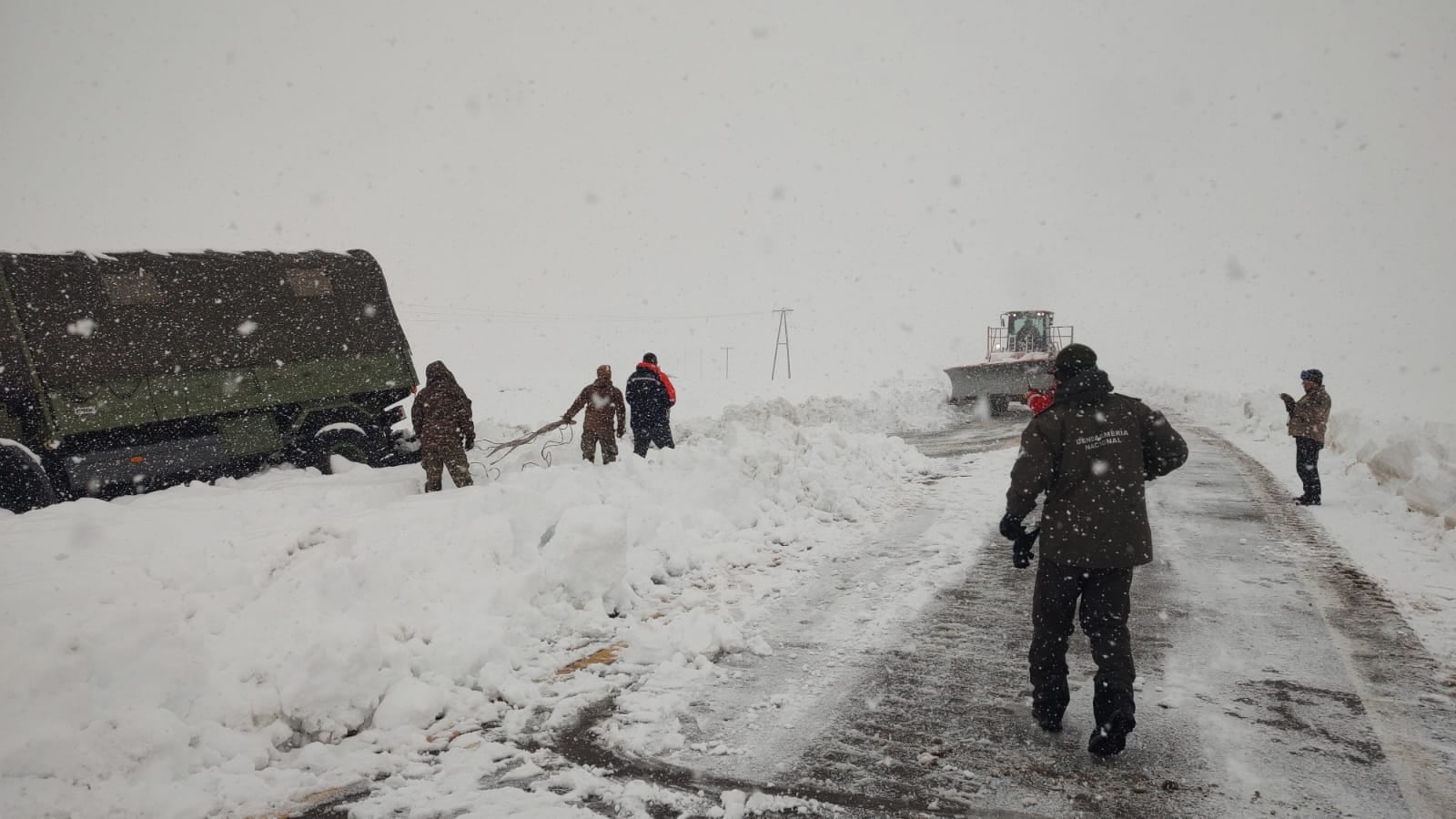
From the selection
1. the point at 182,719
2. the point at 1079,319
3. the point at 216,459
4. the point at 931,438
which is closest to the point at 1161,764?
the point at 182,719

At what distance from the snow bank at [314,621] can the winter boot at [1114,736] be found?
214cm

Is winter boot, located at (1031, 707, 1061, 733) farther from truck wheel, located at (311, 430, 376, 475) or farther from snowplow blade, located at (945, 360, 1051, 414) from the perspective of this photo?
snowplow blade, located at (945, 360, 1051, 414)

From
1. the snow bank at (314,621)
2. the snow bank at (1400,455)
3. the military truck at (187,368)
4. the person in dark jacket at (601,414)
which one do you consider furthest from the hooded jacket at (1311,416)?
the military truck at (187,368)

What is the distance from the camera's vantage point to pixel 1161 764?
323cm

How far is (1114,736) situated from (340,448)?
1033 centimetres

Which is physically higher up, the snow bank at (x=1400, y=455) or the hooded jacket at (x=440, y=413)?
the hooded jacket at (x=440, y=413)

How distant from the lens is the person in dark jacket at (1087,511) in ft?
11.4

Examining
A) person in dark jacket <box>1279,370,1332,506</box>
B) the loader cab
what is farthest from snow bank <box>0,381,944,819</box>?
the loader cab

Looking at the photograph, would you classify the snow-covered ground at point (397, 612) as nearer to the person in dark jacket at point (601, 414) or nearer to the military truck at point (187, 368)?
the military truck at point (187, 368)

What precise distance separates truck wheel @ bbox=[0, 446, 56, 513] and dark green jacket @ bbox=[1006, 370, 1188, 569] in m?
9.94

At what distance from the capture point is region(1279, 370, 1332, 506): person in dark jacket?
8.74m

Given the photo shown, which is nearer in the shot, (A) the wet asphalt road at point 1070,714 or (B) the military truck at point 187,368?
(A) the wet asphalt road at point 1070,714

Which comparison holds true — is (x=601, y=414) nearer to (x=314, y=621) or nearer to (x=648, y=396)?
(x=648, y=396)

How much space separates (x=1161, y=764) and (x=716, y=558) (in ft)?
12.9
